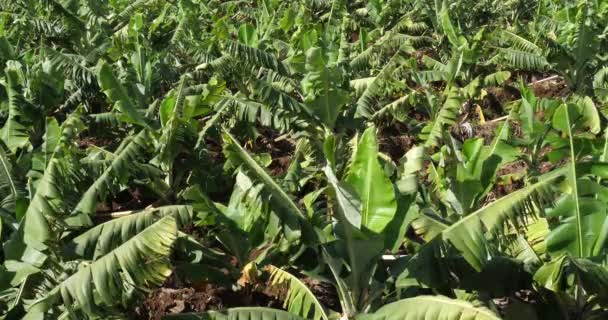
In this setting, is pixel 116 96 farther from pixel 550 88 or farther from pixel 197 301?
pixel 550 88

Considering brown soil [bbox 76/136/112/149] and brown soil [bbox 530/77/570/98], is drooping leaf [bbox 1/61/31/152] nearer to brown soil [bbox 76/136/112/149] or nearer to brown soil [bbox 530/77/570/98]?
brown soil [bbox 76/136/112/149]

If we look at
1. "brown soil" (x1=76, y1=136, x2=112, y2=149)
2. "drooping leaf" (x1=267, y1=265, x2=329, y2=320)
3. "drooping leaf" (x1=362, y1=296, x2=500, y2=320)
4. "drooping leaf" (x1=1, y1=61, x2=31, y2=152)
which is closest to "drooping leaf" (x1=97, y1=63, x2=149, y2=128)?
"drooping leaf" (x1=1, y1=61, x2=31, y2=152)

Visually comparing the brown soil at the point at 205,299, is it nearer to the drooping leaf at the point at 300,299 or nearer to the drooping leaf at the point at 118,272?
the drooping leaf at the point at 300,299

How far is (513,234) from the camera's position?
528 centimetres

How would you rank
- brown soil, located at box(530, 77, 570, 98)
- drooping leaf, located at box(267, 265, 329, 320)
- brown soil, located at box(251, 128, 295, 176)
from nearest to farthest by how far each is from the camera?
1. drooping leaf, located at box(267, 265, 329, 320)
2. brown soil, located at box(251, 128, 295, 176)
3. brown soil, located at box(530, 77, 570, 98)

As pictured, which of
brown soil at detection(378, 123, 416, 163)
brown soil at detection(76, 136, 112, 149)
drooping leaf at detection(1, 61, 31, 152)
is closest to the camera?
drooping leaf at detection(1, 61, 31, 152)

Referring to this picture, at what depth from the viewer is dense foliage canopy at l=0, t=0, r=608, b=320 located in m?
4.28

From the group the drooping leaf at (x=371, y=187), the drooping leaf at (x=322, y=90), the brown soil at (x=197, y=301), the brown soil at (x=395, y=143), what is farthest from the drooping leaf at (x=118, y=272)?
the brown soil at (x=395, y=143)

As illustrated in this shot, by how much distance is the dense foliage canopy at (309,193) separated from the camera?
428 centimetres

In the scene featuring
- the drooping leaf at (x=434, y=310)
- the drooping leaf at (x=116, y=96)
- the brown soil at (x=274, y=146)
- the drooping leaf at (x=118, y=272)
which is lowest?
the brown soil at (x=274, y=146)

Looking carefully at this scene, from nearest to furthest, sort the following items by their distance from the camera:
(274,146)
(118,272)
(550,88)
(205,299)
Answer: (118,272) → (205,299) → (274,146) → (550,88)

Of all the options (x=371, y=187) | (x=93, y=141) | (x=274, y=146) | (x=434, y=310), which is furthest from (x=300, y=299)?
(x=93, y=141)

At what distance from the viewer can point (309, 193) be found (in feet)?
21.1

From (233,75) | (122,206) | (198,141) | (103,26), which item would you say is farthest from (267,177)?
(103,26)
